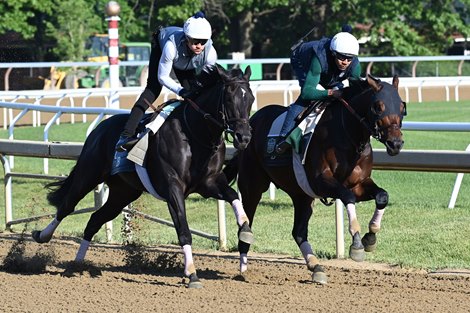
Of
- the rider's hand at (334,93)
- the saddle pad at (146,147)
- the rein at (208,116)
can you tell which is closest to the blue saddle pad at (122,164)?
the saddle pad at (146,147)

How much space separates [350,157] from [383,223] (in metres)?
2.74

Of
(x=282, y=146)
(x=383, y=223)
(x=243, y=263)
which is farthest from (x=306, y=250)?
(x=383, y=223)

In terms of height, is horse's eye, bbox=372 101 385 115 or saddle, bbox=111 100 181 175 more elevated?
horse's eye, bbox=372 101 385 115

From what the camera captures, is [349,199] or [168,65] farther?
[168,65]

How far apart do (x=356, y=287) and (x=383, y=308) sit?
801 millimetres

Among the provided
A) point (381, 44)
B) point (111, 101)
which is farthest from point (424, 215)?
point (381, 44)

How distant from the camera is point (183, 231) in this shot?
7461 millimetres

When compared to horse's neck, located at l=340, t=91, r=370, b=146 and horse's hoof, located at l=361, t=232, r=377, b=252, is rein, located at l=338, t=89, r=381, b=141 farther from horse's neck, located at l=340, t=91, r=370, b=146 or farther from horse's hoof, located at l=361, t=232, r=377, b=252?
horse's hoof, located at l=361, t=232, r=377, b=252

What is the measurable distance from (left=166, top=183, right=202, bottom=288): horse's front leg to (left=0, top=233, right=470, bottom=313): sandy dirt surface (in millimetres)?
103

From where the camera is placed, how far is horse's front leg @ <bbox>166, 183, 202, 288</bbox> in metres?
7.40

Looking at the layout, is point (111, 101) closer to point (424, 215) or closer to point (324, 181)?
point (424, 215)

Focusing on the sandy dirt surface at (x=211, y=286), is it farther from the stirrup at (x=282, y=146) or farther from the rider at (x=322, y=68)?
the rider at (x=322, y=68)

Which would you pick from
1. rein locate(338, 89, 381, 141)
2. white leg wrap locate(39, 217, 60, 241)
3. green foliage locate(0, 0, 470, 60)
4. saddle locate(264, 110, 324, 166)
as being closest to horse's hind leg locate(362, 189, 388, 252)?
rein locate(338, 89, 381, 141)

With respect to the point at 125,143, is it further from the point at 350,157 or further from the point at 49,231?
the point at 350,157
